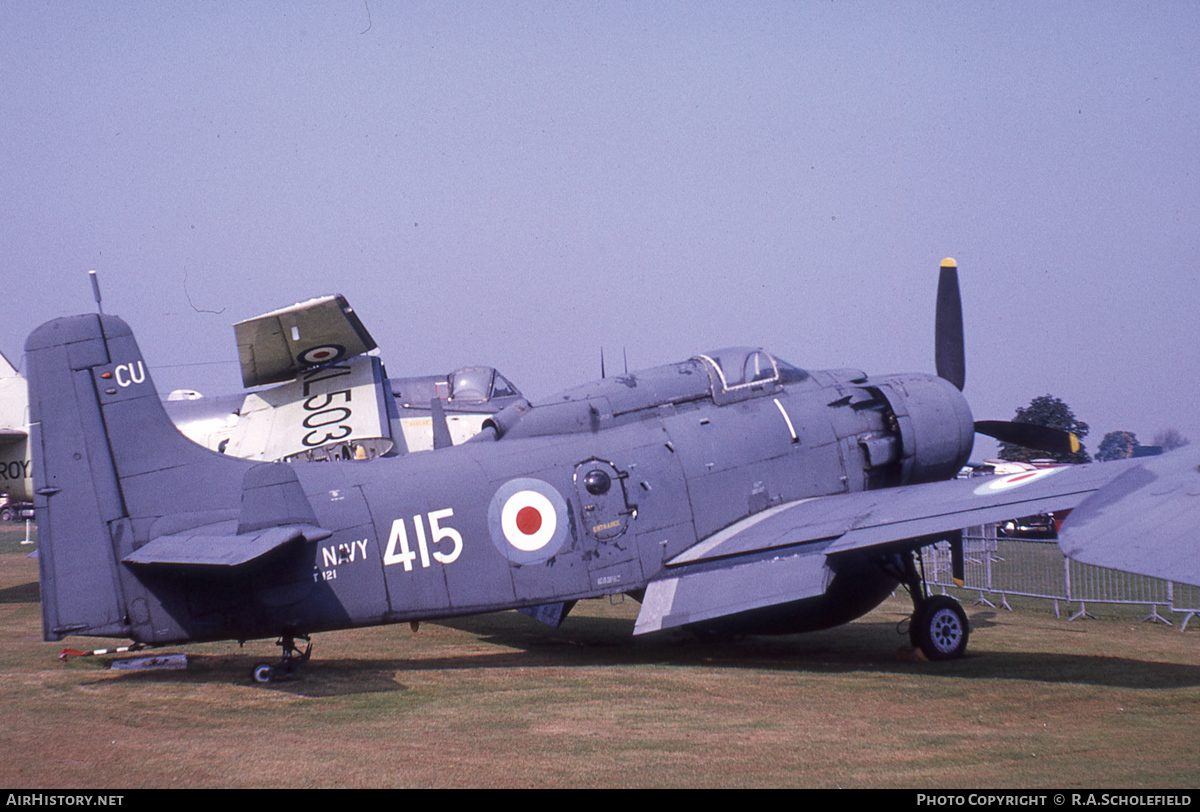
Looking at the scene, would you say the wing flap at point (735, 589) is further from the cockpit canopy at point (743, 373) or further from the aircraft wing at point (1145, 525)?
the aircraft wing at point (1145, 525)

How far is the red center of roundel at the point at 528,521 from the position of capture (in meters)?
9.68

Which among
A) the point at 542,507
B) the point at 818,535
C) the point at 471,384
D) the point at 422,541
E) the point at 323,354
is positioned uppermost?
the point at 323,354

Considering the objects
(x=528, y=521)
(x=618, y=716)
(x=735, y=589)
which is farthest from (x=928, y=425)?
(x=618, y=716)

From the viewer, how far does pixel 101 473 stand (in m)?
8.62

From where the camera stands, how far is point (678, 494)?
10.3m

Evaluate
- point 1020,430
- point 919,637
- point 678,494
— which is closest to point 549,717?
point 678,494

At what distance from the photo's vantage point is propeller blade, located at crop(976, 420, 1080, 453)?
12.3 metres

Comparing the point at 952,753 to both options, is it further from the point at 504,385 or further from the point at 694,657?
the point at 504,385

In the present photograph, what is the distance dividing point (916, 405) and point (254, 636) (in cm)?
778

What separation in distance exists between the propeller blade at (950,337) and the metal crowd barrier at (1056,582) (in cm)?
267

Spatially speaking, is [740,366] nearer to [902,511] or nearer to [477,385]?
[902,511]

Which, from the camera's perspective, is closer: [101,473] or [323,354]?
[101,473]

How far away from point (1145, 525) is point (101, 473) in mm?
8241

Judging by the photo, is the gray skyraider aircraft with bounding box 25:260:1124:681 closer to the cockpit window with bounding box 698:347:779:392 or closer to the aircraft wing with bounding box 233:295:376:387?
the cockpit window with bounding box 698:347:779:392
